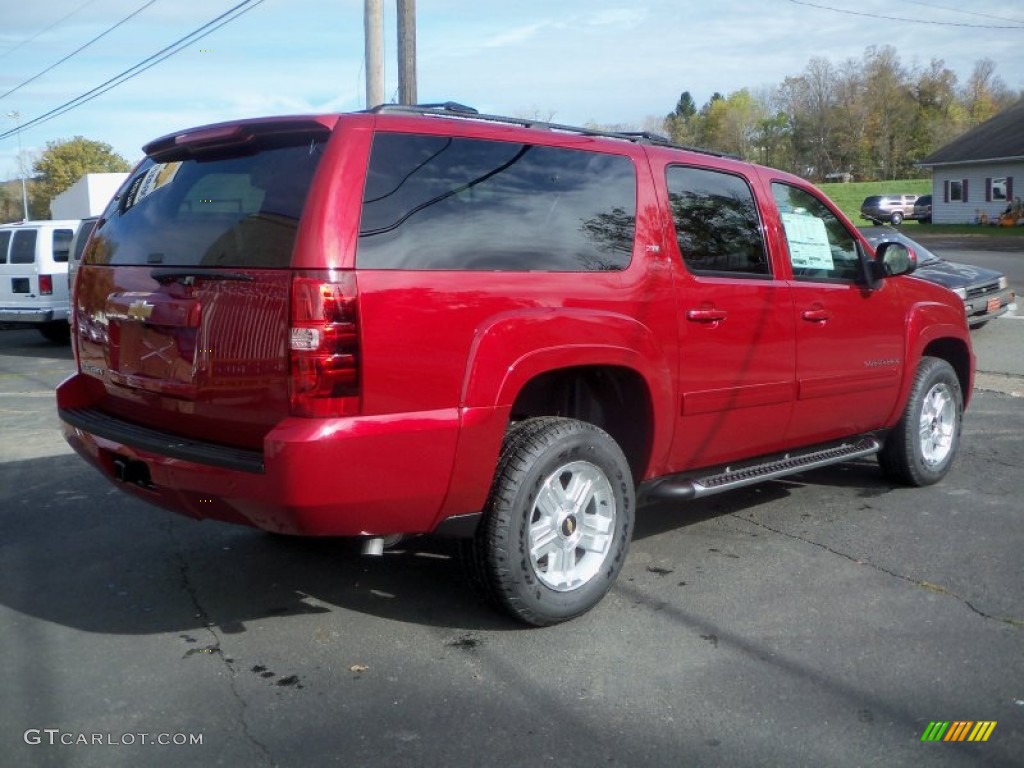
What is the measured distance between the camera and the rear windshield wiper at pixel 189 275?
12.5 ft

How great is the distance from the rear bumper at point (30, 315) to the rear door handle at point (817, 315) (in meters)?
13.6

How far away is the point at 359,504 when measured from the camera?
372 cm

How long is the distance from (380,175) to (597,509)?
66.1 inches

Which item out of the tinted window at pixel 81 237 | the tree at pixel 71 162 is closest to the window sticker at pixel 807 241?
the tinted window at pixel 81 237

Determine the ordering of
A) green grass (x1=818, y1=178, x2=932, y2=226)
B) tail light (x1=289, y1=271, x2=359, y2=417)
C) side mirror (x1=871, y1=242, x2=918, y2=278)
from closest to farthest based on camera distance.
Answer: tail light (x1=289, y1=271, x2=359, y2=417), side mirror (x1=871, y1=242, x2=918, y2=278), green grass (x1=818, y1=178, x2=932, y2=226)

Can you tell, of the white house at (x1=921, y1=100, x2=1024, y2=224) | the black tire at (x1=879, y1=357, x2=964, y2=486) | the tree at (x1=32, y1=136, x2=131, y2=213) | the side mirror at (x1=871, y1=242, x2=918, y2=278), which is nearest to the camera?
the side mirror at (x1=871, y1=242, x2=918, y2=278)

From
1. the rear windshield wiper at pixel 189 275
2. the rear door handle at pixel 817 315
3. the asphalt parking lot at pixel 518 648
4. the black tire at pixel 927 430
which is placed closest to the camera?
the asphalt parking lot at pixel 518 648

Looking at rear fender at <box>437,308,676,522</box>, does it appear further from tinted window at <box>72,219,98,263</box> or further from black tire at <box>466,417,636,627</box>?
tinted window at <box>72,219,98,263</box>

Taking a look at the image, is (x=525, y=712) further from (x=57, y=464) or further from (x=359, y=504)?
(x=57, y=464)

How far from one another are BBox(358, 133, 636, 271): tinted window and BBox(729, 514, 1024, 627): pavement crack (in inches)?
76.5

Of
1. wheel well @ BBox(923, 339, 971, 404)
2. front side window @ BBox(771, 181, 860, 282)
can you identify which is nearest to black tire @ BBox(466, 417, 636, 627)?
front side window @ BBox(771, 181, 860, 282)

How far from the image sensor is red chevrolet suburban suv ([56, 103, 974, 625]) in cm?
368

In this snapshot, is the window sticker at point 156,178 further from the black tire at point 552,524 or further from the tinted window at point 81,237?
the tinted window at point 81,237

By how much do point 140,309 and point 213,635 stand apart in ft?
4.40
